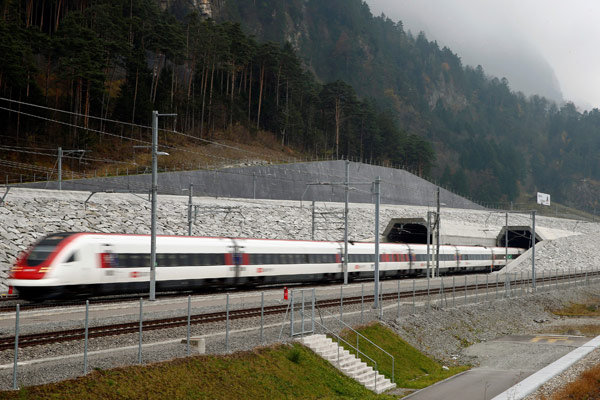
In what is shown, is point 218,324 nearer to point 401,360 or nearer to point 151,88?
point 401,360

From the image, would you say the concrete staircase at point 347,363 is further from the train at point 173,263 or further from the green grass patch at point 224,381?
the train at point 173,263

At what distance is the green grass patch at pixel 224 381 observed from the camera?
15812 millimetres

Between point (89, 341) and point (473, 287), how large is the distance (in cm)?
4012

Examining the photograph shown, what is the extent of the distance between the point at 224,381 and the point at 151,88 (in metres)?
76.0

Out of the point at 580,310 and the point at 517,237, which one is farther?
the point at 517,237

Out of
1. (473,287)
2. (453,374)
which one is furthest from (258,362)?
(473,287)

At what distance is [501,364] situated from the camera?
31547 mm

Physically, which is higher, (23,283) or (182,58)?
(182,58)

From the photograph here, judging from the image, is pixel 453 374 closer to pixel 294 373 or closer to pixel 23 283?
pixel 294 373

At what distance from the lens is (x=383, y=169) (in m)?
94.8

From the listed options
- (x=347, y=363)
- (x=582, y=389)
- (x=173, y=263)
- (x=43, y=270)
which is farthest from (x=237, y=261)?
(x=582, y=389)

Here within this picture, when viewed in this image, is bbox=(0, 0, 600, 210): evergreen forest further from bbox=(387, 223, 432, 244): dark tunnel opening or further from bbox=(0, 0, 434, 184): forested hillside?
bbox=(387, 223, 432, 244): dark tunnel opening

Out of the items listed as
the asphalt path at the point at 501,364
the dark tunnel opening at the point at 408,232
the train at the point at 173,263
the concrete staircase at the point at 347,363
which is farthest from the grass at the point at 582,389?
the dark tunnel opening at the point at 408,232

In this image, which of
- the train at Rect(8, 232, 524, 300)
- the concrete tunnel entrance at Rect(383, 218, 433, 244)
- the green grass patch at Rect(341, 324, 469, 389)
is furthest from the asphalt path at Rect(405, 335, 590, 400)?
the concrete tunnel entrance at Rect(383, 218, 433, 244)
